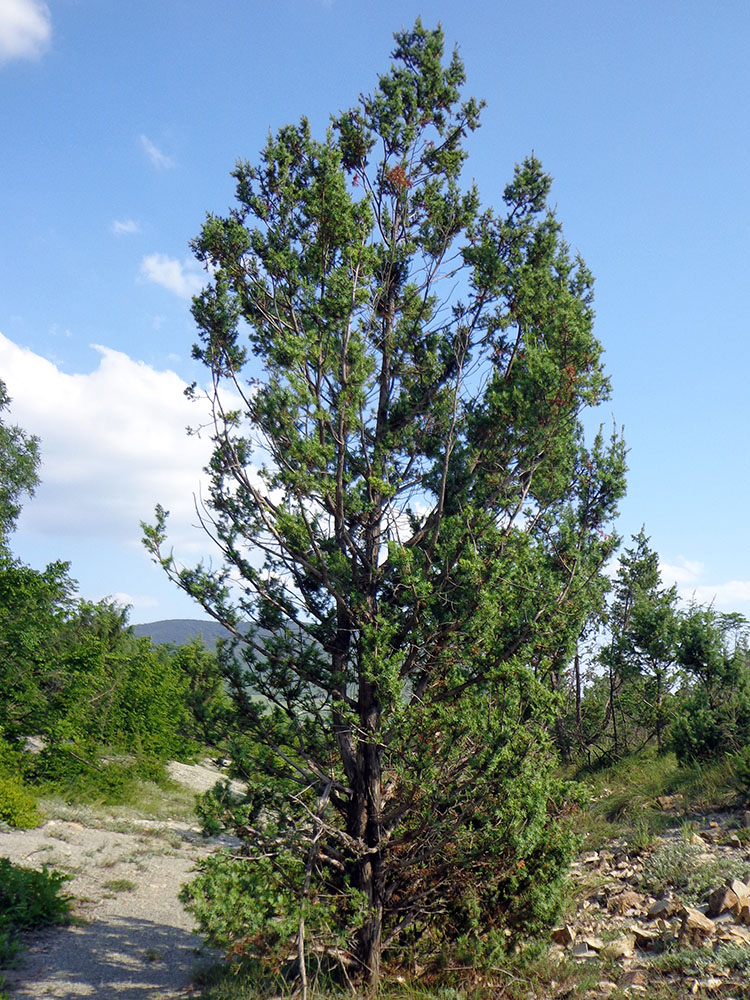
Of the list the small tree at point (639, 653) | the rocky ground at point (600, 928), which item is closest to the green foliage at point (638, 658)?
the small tree at point (639, 653)

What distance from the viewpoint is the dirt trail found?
6.26m

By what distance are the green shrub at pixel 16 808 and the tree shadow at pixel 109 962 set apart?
164 inches

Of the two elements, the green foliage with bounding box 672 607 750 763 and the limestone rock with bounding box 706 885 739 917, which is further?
the green foliage with bounding box 672 607 750 763

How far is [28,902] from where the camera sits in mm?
7844

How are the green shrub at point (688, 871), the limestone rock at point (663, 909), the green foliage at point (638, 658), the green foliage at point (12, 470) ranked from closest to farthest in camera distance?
1. the limestone rock at point (663, 909)
2. the green shrub at point (688, 871)
3. the green foliage at point (638, 658)
4. the green foliage at point (12, 470)

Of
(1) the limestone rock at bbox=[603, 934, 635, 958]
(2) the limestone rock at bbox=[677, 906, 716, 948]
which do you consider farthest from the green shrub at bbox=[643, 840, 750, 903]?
(1) the limestone rock at bbox=[603, 934, 635, 958]

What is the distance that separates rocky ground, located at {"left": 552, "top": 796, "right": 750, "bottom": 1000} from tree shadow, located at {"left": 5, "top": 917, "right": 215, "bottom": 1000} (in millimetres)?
3548

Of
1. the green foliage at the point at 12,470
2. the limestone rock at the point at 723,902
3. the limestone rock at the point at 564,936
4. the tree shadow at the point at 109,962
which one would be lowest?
the tree shadow at the point at 109,962

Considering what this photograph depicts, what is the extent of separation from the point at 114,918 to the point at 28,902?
1090mm

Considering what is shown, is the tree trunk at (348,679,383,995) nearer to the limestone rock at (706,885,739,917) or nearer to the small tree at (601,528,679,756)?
the limestone rock at (706,885,739,917)

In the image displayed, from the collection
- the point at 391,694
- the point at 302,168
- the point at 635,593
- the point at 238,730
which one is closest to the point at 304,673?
the point at 238,730

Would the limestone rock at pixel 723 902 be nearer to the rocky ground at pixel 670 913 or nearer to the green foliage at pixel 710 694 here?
the rocky ground at pixel 670 913

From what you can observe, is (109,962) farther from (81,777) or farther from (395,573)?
(81,777)

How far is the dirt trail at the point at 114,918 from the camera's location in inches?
246
